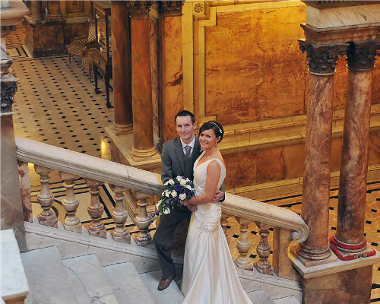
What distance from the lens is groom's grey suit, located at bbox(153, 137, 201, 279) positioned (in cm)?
593

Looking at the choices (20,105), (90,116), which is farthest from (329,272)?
(20,105)

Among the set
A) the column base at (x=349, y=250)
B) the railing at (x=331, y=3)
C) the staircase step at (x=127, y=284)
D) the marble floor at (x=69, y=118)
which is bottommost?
the marble floor at (x=69, y=118)

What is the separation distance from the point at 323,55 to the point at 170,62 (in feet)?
11.0

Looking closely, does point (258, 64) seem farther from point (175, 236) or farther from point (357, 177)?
point (175, 236)

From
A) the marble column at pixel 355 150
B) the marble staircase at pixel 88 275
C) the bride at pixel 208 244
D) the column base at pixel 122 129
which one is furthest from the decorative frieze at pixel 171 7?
the marble staircase at pixel 88 275

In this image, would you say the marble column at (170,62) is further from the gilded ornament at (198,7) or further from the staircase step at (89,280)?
the staircase step at (89,280)

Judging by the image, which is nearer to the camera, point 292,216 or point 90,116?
point 292,216

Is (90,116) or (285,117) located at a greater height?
(285,117)

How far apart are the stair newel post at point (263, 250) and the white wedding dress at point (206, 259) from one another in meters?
0.67

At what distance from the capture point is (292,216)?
6.82 m

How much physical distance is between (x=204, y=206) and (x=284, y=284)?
4.93 ft

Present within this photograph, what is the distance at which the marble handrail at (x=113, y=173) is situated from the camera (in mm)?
5730

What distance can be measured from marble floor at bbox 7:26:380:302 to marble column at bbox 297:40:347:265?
1.71 meters

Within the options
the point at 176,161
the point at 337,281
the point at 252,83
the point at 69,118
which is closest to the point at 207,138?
the point at 176,161
